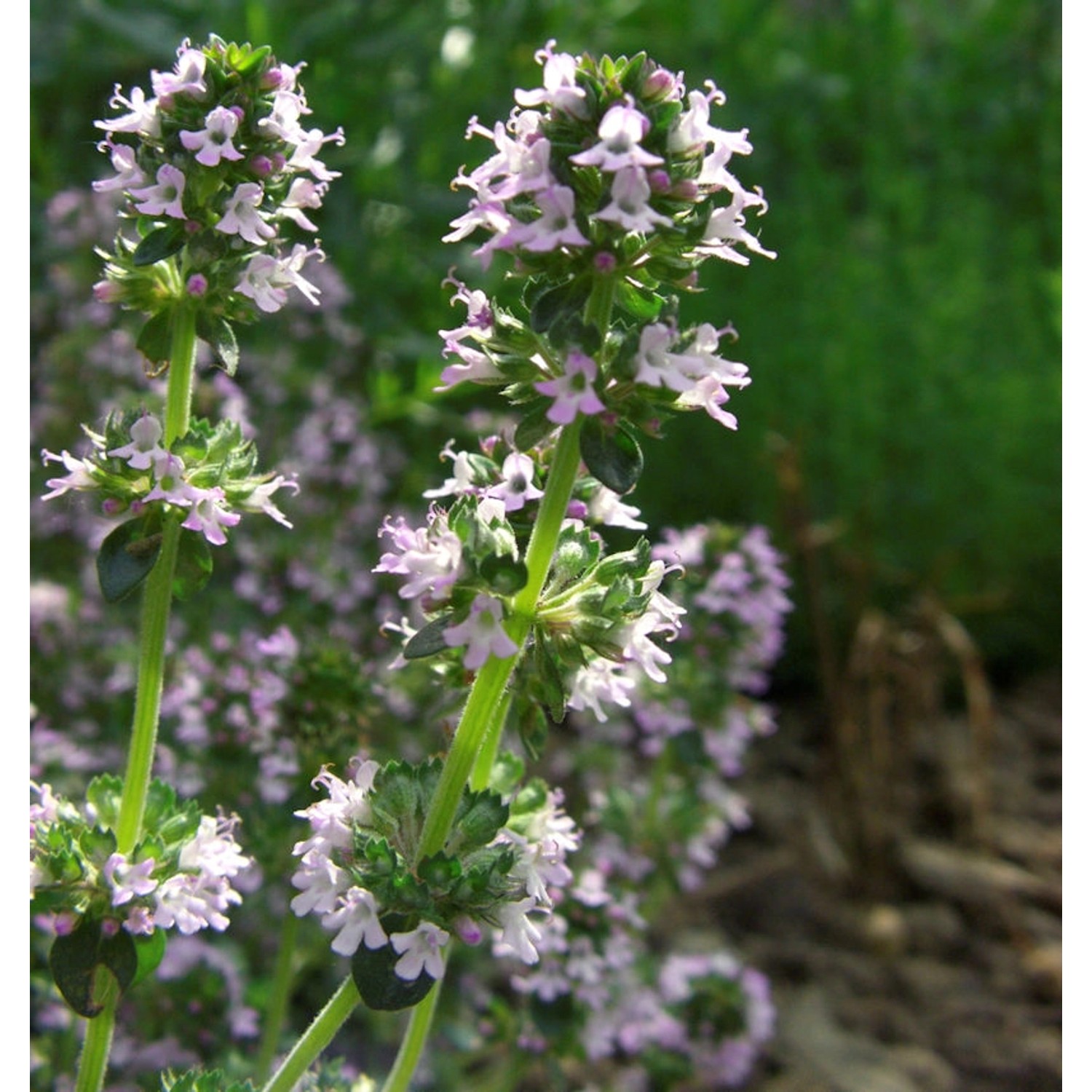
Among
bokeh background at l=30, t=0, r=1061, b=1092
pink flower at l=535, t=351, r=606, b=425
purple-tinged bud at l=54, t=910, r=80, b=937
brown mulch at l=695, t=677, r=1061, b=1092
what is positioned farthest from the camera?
brown mulch at l=695, t=677, r=1061, b=1092

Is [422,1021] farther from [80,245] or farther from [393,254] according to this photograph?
[393,254]

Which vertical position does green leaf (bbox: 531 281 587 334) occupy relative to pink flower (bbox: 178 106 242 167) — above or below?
below

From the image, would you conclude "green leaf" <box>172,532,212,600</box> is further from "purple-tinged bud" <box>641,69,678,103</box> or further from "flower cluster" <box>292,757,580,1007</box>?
"purple-tinged bud" <box>641,69,678,103</box>

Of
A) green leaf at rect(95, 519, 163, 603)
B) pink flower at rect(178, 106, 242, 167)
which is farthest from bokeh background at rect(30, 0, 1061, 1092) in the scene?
pink flower at rect(178, 106, 242, 167)

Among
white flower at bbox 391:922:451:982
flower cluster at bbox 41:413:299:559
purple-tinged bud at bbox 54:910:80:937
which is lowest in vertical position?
purple-tinged bud at bbox 54:910:80:937

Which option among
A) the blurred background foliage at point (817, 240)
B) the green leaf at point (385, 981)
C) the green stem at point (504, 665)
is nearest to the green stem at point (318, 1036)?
the green leaf at point (385, 981)

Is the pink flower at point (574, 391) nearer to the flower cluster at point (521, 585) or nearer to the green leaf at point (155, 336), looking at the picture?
the flower cluster at point (521, 585)

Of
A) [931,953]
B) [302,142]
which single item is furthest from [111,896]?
[931,953]

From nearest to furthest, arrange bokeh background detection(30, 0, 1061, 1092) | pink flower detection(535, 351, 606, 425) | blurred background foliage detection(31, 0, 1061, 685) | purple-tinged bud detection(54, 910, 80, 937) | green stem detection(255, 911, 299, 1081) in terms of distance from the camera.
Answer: pink flower detection(535, 351, 606, 425), purple-tinged bud detection(54, 910, 80, 937), green stem detection(255, 911, 299, 1081), bokeh background detection(30, 0, 1061, 1092), blurred background foliage detection(31, 0, 1061, 685)
